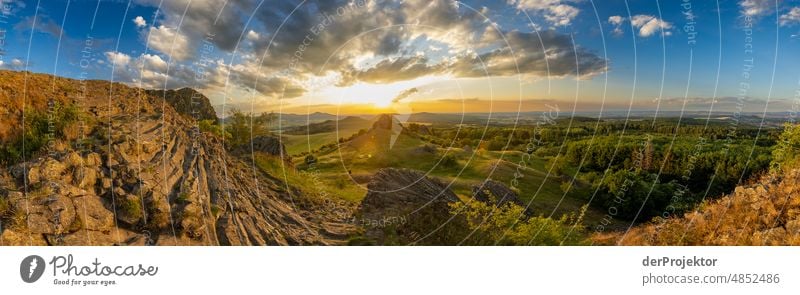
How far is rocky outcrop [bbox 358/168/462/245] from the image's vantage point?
14.8 metres

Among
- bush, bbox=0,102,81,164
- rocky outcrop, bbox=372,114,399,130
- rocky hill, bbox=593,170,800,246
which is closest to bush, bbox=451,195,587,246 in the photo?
rocky hill, bbox=593,170,800,246

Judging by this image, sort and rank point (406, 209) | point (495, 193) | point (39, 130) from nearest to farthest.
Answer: point (39, 130) < point (406, 209) < point (495, 193)

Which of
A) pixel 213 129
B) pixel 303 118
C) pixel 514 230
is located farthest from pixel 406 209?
pixel 213 129

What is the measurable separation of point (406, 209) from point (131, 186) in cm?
767

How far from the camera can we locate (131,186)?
12281 millimetres

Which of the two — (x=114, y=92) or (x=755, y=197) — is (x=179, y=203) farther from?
(x=755, y=197)

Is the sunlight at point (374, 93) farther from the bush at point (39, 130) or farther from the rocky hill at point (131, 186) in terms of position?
the bush at point (39, 130)

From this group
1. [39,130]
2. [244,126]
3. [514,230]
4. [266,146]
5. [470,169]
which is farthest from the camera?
[470,169]

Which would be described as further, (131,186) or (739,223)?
(739,223)

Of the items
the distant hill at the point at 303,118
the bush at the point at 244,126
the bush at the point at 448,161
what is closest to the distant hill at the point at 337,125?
the distant hill at the point at 303,118

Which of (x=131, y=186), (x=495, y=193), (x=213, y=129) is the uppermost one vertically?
(x=213, y=129)

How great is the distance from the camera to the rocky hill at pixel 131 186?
11227 mm

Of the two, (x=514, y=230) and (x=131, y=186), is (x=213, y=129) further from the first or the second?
(x=514, y=230)
